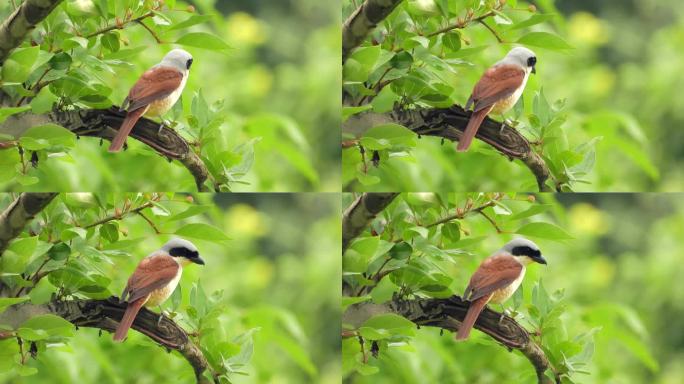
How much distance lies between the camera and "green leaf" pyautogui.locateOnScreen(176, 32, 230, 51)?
3.35m

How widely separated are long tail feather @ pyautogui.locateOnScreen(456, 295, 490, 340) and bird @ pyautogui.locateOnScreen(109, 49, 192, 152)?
1.10m

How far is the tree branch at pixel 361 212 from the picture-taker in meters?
3.41

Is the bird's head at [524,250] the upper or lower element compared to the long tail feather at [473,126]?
lower

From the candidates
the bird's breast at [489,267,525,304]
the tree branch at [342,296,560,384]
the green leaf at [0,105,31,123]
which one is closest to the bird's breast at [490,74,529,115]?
the bird's breast at [489,267,525,304]

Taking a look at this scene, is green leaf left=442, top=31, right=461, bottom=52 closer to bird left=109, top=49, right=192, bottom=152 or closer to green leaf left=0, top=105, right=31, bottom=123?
bird left=109, top=49, right=192, bottom=152

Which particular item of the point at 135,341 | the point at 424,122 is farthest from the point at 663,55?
the point at 135,341

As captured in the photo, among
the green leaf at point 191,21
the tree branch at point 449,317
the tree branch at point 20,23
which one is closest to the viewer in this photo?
the tree branch at point 20,23

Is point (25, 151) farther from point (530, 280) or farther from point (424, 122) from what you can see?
point (530, 280)

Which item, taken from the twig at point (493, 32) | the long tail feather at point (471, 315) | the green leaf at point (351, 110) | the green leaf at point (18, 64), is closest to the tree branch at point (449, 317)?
the long tail feather at point (471, 315)

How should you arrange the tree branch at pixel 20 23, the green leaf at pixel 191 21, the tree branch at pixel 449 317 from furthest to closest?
the tree branch at pixel 449 317 → the green leaf at pixel 191 21 → the tree branch at pixel 20 23

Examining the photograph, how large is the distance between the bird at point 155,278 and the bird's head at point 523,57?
3.70 feet

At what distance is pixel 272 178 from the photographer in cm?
345

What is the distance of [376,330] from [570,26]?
1.13 metres

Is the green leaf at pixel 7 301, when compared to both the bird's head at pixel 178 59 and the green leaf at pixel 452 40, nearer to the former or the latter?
A: the bird's head at pixel 178 59
